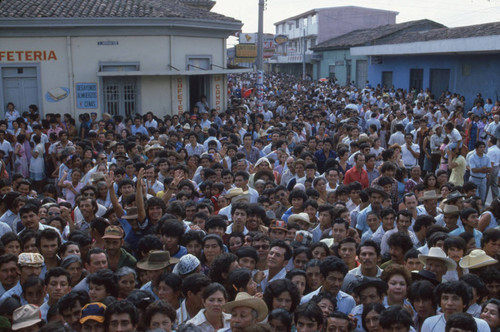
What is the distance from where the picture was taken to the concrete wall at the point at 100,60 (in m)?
17.0

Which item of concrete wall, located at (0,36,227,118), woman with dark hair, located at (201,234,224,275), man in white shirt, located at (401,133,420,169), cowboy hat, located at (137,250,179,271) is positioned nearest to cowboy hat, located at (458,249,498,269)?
woman with dark hair, located at (201,234,224,275)

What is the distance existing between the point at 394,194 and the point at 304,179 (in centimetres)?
148

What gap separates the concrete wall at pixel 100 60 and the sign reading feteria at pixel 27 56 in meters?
0.03

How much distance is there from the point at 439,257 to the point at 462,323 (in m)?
1.52

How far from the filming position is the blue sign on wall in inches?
688

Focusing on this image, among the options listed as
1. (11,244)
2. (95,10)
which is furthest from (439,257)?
(95,10)

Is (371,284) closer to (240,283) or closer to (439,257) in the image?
(439,257)

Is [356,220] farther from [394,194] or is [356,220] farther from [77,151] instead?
[77,151]

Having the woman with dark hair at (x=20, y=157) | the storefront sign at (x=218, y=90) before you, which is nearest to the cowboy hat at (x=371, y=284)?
the woman with dark hair at (x=20, y=157)

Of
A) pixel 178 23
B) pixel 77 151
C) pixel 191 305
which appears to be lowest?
pixel 191 305

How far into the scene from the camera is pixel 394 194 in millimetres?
8844

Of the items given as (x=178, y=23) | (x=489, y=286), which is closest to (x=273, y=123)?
(x=178, y=23)

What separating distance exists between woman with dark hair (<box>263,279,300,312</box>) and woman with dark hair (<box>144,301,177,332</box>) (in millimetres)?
850

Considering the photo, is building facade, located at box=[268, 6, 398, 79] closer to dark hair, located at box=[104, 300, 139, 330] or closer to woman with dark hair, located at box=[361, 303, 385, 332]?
woman with dark hair, located at box=[361, 303, 385, 332]
